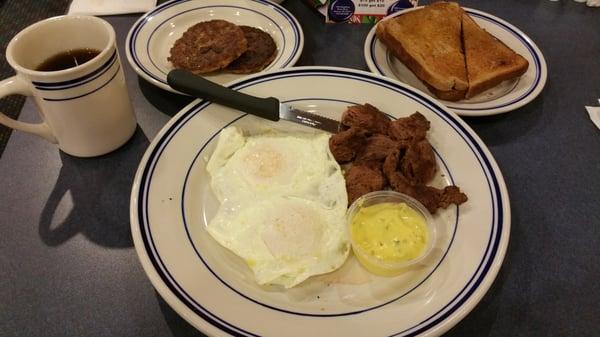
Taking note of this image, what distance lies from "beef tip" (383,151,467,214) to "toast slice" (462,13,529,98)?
76 centimetres

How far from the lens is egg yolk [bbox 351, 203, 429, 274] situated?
1.58 metres

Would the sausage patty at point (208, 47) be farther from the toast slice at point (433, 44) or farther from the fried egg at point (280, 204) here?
the toast slice at point (433, 44)

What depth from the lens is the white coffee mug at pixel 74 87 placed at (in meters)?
1.61

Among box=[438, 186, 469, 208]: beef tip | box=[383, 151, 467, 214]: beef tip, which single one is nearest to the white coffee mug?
box=[383, 151, 467, 214]: beef tip

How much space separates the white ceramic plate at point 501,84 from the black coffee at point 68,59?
1.35 meters

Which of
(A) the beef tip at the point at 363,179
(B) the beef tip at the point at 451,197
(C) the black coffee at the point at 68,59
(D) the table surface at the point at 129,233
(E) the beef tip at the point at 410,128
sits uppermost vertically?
(C) the black coffee at the point at 68,59

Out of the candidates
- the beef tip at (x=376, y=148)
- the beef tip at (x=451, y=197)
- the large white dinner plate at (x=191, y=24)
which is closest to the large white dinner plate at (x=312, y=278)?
the beef tip at (x=451, y=197)

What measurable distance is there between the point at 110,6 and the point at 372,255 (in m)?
2.35

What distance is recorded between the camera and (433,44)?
2482 mm

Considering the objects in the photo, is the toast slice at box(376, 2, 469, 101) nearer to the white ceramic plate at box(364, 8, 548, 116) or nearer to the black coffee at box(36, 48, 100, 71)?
the white ceramic plate at box(364, 8, 548, 116)

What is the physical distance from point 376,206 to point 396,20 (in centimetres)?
131

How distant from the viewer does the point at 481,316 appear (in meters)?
1.57

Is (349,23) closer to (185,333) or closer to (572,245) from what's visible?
(572,245)

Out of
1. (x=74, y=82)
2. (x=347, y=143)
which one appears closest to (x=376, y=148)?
(x=347, y=143)
